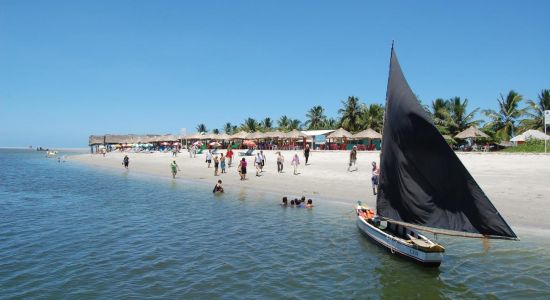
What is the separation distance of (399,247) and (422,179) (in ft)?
7.94

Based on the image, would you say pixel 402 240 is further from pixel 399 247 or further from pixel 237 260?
pixel 237 260

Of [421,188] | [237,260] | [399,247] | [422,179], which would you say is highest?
[422,179]

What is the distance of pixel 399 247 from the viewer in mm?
12406

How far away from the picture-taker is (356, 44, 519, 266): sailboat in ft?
33.7

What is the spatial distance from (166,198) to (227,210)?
677 cm

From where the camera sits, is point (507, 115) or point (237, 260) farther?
point (507, 115)

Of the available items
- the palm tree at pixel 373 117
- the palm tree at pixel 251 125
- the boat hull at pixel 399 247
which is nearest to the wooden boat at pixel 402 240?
the boat hull at pixel 399 247

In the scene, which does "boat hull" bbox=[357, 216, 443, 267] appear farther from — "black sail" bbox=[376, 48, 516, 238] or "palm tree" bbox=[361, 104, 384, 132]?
"palm tree" bbox=[361, 104, 384, 132]

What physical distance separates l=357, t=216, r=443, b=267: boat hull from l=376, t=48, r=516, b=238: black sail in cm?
75

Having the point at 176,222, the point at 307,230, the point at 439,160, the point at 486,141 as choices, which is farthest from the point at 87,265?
the point at 486,141

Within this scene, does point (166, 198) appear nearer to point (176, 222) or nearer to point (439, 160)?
point (176, 222)

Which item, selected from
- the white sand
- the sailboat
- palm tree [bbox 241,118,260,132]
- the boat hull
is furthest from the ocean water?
palm tree [bbox 241,118,260,132]

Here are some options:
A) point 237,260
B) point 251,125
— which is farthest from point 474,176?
point 251,125

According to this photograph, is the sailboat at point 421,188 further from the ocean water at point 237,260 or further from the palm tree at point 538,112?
the palm tree at point 538,112
